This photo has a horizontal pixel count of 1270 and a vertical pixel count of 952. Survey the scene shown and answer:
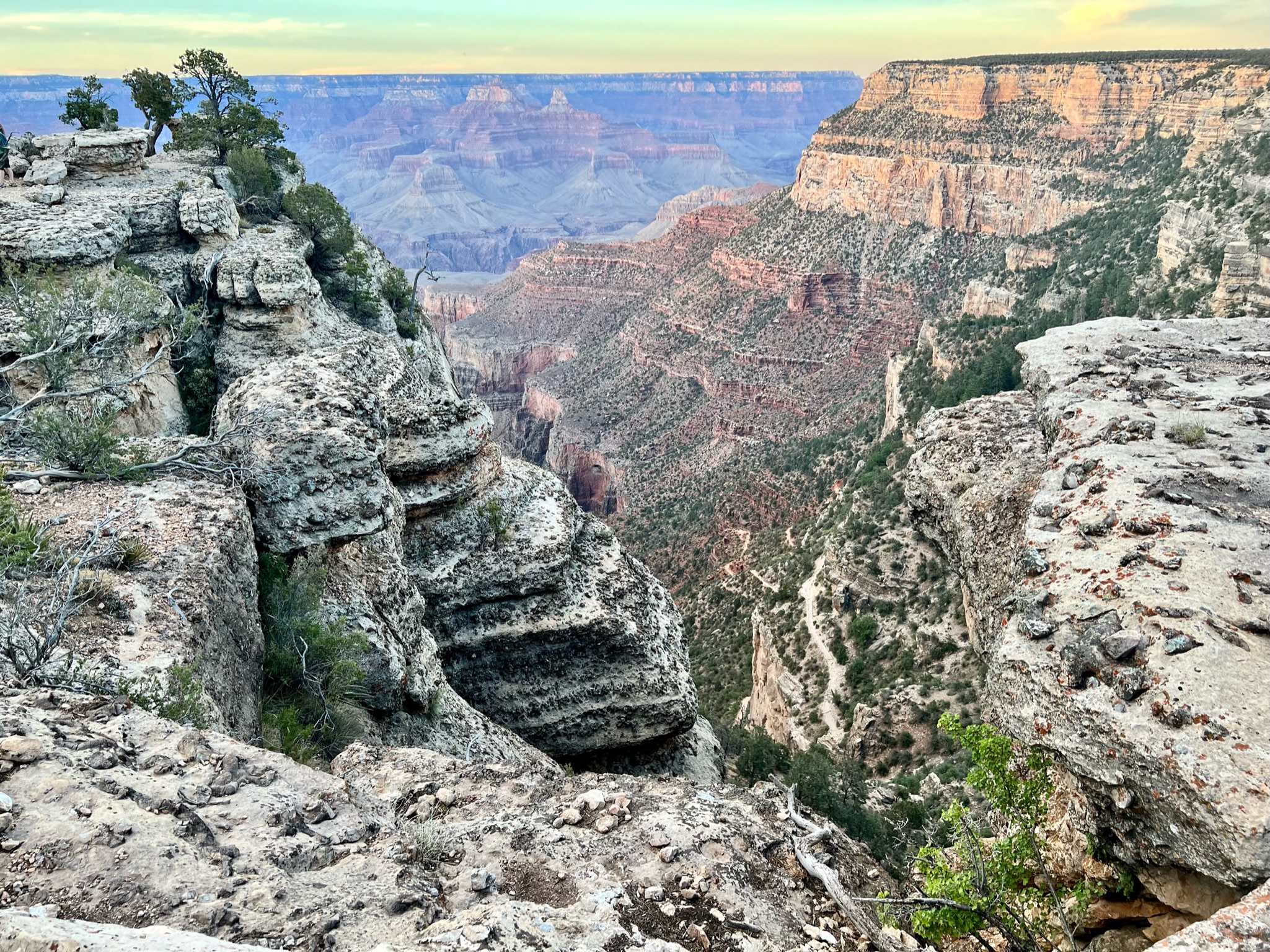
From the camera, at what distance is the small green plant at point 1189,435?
13641 millimetres

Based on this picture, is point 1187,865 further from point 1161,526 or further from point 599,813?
point 599,813

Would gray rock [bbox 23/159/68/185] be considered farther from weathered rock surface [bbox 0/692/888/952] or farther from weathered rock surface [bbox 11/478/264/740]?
weathered rock surface [bbox 0/692/888/952]

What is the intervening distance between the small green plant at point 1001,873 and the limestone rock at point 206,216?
77.8ft

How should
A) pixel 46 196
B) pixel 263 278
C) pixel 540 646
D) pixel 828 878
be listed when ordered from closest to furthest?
pixel 828 878, pixel 540 646, pixel 263 278, pixel 46 196

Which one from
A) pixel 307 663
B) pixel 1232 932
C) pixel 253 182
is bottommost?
pixel 307 663

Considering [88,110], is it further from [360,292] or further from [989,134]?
[989,134]

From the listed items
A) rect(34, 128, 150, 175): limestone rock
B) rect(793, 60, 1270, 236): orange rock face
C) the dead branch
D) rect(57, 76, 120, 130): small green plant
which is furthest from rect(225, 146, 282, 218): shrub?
rect(793, 60, 1270, 236): orange rock face

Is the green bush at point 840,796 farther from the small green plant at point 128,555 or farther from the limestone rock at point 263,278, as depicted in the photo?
the limestone rock at point 263,278

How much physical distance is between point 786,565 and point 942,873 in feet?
98.7

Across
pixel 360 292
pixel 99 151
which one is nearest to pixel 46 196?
pixel 99 151

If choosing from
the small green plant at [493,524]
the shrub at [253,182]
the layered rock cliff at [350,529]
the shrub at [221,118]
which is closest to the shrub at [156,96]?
the shrub at [221,118]

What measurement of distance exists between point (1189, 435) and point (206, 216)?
967 inches

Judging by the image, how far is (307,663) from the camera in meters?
13.3

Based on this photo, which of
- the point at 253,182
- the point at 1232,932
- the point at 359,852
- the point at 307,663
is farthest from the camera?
the point at 253,182
